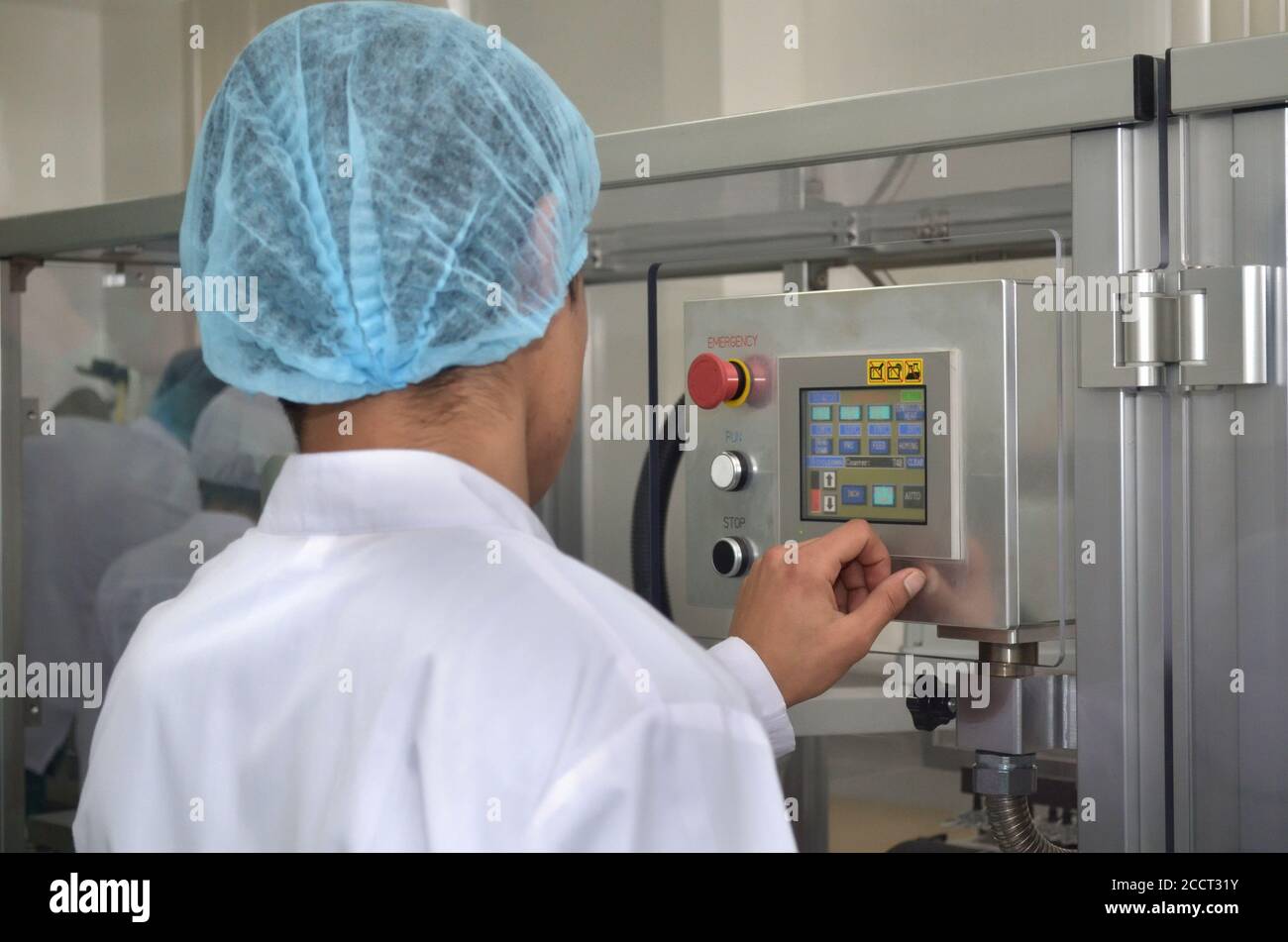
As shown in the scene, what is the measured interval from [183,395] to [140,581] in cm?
43

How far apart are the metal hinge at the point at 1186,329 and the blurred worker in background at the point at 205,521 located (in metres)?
1.47

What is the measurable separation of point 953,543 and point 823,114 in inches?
13.7

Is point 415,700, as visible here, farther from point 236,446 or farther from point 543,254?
point 236,446

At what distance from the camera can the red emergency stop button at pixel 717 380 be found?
117 centimetres

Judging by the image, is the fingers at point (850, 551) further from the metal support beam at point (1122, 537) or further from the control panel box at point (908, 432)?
the metal support beam at point (1122, 537)

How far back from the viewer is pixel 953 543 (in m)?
1.04

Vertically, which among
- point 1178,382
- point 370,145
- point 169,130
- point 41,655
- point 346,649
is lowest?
point 41,655

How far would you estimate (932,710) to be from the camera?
1126 mm

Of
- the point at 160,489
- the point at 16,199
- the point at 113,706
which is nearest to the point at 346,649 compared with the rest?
the point at 113,706

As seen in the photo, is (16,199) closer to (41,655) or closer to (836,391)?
(41,655)

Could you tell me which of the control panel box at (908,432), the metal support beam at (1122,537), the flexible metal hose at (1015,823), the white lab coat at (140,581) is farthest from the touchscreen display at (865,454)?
the white lab coat at (140,581)

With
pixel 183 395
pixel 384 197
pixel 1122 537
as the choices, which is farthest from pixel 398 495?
pixel 183 395

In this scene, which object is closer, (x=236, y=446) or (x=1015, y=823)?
(x=1015, y=823)

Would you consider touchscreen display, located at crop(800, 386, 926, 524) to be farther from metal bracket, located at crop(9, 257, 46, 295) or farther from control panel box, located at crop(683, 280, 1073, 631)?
metal bracket, located at crop(9, 257, 46, 295)
